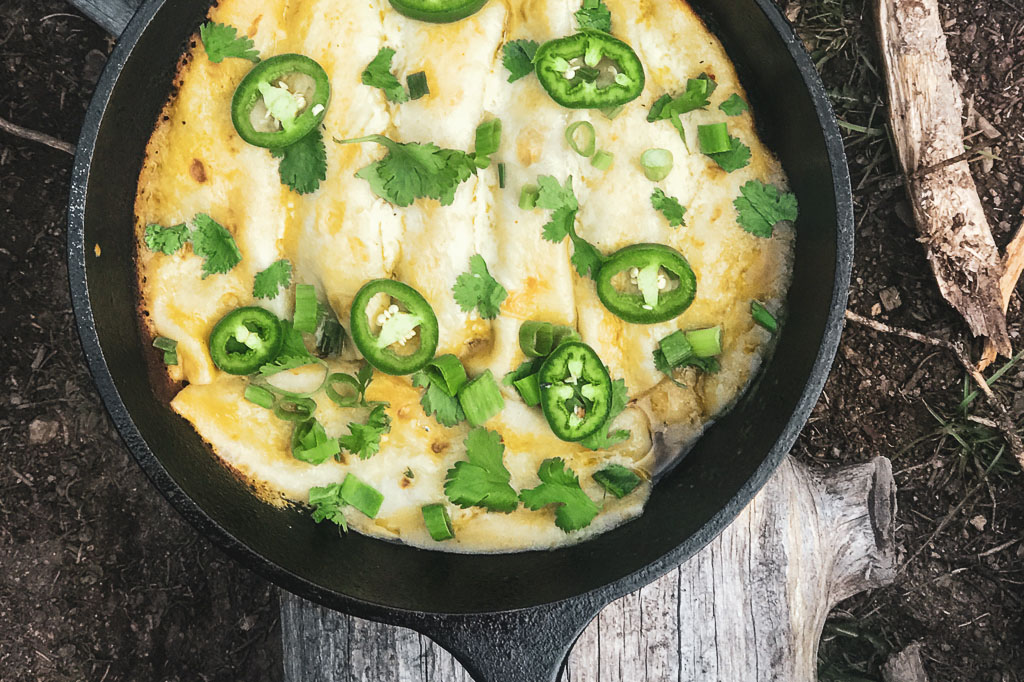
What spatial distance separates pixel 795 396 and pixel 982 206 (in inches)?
82.8

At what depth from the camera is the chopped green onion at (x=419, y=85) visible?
106 inches

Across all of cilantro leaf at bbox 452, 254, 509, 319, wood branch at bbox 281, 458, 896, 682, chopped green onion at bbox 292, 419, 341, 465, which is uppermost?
cilantro leaf at bbox 452, 254, 509, 319

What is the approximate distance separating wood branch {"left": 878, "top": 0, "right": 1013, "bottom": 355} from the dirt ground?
0.12 metres

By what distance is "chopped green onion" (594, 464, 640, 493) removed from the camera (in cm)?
283

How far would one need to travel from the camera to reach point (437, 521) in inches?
109

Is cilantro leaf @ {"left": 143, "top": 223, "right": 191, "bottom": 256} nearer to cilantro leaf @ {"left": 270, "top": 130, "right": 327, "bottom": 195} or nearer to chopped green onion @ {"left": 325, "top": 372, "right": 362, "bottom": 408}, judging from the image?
cilantro leaf @ {"left": 270, "top": 130, "right": 327, "bottom": 195}

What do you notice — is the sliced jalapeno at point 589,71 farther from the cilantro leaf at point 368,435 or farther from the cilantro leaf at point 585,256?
the cilantro leaf at point 368,435

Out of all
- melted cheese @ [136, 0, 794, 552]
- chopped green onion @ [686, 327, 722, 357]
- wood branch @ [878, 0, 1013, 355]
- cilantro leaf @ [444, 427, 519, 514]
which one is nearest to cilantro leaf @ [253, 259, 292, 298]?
melted cheese @ [136, 0, 794, 552]

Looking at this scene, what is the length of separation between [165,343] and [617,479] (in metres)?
1.59

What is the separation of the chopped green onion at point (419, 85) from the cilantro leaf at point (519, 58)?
0.90ft

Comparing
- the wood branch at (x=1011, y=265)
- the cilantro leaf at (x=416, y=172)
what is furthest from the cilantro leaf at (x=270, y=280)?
the wood branch at (x=1011, y=265)

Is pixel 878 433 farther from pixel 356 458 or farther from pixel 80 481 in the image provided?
pixel 80 481

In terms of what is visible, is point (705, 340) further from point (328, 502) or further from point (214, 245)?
point (214, 245)

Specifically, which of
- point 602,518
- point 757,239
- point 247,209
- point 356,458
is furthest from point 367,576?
point 757,239
